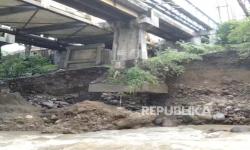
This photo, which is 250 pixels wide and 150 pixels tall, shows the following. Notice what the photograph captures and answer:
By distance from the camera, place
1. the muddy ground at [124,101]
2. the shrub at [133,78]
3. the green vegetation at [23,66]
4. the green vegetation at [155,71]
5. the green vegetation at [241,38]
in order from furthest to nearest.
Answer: the green vegetation at [23,66]
the green vegetation at [155,71]
the shrub at [133,78]
the green vegetation at [241,38]
the muddy ground at [124,101]

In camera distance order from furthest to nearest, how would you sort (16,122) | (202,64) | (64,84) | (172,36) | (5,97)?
(172,36) < (64,84) < (202,64) < (5,97) < (16,122)

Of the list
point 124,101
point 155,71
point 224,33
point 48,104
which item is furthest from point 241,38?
point 48,104

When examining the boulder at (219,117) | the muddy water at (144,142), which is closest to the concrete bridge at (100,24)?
the boulder at (219,117)

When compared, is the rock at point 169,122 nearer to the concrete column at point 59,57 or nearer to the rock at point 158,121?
the rock at point 158,121

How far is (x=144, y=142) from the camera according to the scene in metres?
7.49

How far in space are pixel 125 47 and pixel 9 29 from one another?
589 centimetres

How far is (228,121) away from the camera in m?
10.8

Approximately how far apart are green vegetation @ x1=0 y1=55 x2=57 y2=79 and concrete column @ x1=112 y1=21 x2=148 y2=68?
476cm

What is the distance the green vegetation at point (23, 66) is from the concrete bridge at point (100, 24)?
1179mm

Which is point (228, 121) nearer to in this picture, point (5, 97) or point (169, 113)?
point (169, 113)

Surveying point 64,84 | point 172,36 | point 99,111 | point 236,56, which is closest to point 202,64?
point 236,56

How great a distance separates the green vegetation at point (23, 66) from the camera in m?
19.3

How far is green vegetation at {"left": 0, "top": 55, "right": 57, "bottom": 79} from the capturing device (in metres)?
19.3

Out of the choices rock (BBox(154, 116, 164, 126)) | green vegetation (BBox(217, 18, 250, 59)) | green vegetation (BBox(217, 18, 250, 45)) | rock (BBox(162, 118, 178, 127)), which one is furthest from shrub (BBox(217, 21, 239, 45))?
rock (BBox(154, 116, 164, 126))
